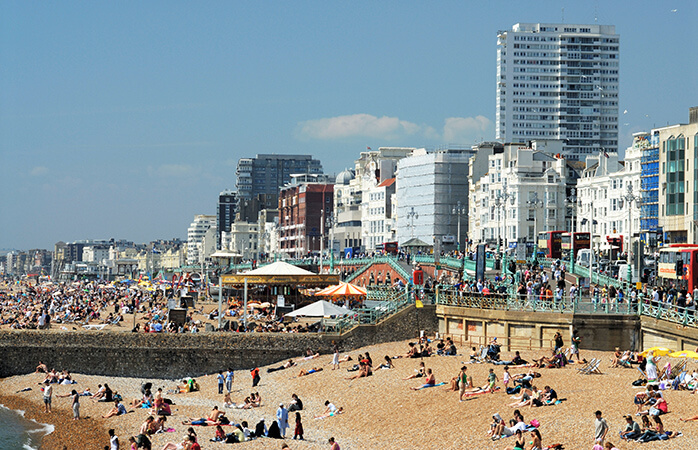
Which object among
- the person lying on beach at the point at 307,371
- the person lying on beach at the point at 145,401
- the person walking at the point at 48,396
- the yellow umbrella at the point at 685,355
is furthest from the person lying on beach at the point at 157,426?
the yellow umbrella at the point at 685,355

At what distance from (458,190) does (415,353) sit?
291 ft

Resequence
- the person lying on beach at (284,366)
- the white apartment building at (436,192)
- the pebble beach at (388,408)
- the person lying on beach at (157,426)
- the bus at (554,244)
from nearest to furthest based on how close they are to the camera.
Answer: the pebble beach at (388,408), the person lying on beach at (157,426), the person lying on beach at (284,366), the bus at (554,244), the white apartment building at (436,192)

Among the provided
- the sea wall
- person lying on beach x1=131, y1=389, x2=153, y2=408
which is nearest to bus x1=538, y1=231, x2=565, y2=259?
the sea wall

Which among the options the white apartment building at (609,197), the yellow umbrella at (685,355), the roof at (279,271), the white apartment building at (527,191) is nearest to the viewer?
the yellow umbrella at (685,355)

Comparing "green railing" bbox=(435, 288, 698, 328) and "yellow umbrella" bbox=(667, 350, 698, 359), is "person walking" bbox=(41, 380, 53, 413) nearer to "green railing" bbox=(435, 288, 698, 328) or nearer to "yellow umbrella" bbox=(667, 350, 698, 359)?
"green railing" bbox=(435, 288, 698, 328)

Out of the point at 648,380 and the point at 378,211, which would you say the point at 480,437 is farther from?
the point at 378,211

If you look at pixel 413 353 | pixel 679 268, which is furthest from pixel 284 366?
pixel 679 268

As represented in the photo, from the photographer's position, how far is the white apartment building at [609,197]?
8575 cm

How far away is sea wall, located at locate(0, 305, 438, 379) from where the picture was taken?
4228 cm

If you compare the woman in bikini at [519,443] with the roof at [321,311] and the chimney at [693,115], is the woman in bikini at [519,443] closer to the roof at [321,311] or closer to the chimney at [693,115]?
the roof at [321,311]

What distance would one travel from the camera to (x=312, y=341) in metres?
42.6

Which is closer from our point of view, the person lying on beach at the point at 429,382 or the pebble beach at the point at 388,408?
the pebble beach at the point at 388,408

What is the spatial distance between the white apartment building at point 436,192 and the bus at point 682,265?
75948 mm

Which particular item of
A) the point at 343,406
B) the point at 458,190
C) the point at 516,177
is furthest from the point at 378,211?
the point at 343,406
